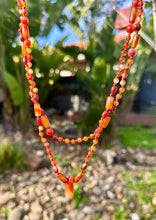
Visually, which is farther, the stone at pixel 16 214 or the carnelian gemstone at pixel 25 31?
the stone at pixel 16 214

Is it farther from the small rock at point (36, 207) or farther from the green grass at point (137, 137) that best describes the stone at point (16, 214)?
the green grass at point (137, 137)

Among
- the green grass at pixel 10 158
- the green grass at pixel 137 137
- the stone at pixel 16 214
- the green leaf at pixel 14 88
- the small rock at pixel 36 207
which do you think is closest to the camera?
the stone at pixel 16 214

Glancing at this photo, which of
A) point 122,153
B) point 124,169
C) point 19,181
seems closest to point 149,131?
point 122,153

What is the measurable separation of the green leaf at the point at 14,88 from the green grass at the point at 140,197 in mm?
1775

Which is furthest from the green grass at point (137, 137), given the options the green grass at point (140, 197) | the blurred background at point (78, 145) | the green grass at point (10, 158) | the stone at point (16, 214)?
the stone at point (16, 214)

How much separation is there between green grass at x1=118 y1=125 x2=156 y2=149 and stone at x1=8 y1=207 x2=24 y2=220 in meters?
2.00

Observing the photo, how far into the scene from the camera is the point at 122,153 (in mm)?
2762

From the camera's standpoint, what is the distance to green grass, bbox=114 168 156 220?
1.54 m

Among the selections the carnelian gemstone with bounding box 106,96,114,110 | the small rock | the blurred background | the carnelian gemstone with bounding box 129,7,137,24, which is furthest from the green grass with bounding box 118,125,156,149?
the carnelian gemstone with bounding box 129,7,137,24

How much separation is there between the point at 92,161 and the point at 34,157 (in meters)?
0.67

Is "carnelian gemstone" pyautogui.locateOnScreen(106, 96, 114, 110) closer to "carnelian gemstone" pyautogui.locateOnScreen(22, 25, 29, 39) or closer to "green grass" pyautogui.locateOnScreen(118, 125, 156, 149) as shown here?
"carnelian gemstone" pyautogui.locateOnScreen(22, 25, 29, 39)

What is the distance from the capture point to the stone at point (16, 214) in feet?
4.59

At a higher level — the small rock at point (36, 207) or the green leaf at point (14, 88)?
the green leaf at point (14, 88)

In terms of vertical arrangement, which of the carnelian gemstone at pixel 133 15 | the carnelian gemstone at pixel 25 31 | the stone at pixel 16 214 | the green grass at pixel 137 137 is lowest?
the green grass at pixel 137 137
